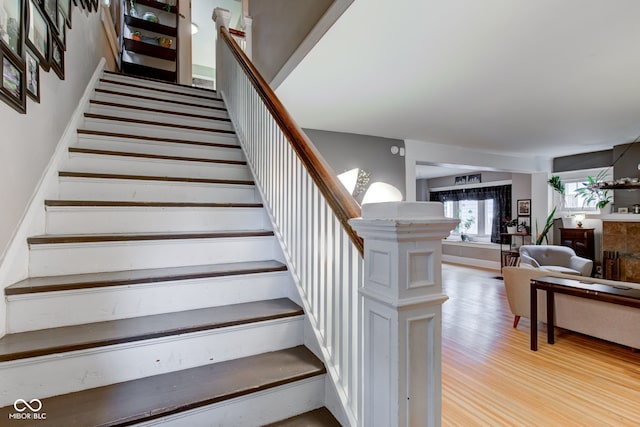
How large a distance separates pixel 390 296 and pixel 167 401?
861mm

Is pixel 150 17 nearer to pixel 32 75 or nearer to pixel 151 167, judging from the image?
pixel 151 167

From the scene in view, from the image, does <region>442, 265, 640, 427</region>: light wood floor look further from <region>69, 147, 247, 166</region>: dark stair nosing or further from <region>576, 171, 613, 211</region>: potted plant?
<region>576, 171, 613, 211</region>: potted plant

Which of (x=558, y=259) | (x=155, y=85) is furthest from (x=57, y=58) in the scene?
(x=558, y=259)

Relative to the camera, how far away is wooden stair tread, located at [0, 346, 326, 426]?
100 centimetres

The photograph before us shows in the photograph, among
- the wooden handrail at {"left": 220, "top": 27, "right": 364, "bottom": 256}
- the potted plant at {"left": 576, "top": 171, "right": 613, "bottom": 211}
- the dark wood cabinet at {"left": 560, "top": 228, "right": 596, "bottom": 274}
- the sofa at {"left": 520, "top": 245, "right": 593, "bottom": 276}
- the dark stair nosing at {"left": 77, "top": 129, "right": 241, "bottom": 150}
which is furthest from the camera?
the dark wood cabinet at {"left": 560, "top": 228, "right": 596, "bottom": 274}

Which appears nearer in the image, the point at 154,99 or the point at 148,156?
the point at 148,156

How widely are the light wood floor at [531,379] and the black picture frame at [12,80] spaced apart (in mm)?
2739

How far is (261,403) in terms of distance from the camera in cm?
120

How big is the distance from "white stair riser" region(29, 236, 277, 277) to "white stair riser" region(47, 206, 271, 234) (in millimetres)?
205

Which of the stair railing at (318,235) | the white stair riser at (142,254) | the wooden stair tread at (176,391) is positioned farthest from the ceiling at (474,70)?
the wooden stair tread at (176,391)

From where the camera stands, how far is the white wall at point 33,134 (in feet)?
4.08

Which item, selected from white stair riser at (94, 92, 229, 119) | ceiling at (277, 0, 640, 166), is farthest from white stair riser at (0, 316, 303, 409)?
white stair riser at (94, 92, 229, 119)

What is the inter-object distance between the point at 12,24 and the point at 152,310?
1.26 m

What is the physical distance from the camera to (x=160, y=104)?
306 centimetres
